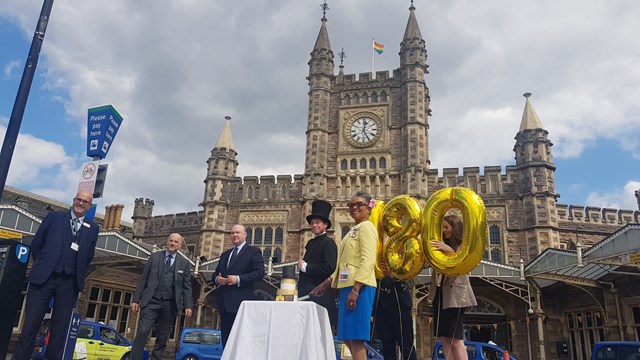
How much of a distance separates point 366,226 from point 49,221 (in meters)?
3.51

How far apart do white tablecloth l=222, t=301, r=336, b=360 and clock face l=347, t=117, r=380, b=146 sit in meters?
22.8

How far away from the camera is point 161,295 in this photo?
588 centimetres

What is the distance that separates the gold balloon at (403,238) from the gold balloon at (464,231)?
1.09ft

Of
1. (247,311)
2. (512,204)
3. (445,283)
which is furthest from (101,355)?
(512,204)

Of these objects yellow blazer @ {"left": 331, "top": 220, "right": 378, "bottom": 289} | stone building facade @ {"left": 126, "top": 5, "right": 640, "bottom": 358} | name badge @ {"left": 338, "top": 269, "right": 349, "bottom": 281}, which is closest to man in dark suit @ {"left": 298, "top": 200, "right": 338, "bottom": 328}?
yellow blazer @ {"left": 331, "top": 220, "right": 378, "bottom": 289}

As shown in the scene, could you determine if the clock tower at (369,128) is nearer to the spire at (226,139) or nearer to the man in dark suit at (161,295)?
the spire at (226,139)

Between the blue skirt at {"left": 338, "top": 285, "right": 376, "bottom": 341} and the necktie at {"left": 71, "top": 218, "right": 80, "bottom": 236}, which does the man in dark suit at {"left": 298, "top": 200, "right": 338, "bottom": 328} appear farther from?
the necktie at {"left": 71, "top": 218, "right": 80, "bottom": 236}

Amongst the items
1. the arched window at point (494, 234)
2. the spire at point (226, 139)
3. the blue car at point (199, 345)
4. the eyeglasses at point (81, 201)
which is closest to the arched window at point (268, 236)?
the spire at point (226, 139)

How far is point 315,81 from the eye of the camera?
28.5 m

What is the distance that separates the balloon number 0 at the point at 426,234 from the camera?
468cm

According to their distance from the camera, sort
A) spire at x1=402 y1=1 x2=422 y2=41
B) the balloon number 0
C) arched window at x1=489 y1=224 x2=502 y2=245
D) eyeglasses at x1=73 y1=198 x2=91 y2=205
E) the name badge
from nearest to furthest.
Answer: the name badge
the balloon number 0
eyeglasses at x1=73 y1=198 x2=91 y2=205
arched window at x1=489 y1=224 x2=502 y2=245
spire at x1=402 y1=1 x2=422 y2=41

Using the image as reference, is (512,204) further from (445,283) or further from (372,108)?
(445,283)

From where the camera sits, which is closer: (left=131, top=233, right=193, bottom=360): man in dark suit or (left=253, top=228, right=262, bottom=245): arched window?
(left=131, top=233, right=193, bottom=360): man in dark suit

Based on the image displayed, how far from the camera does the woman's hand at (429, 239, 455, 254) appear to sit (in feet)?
16.1
